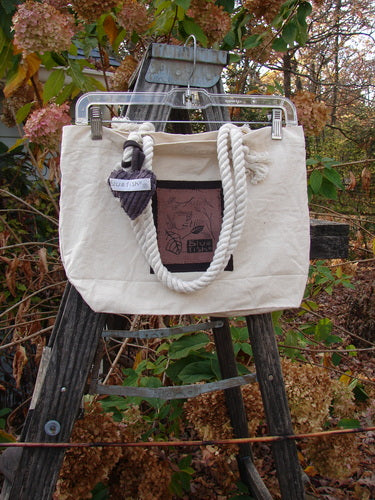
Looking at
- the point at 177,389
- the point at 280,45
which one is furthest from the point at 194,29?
the point at 177,389

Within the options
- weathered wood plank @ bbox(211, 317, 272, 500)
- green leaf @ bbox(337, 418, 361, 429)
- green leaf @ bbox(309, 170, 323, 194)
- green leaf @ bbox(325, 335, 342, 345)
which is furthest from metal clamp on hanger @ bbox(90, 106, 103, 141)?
green leaf @ bbox(325, 335, 342, 345)

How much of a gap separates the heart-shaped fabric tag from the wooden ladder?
9.7 inches

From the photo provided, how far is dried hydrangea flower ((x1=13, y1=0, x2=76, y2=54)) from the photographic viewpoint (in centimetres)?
123

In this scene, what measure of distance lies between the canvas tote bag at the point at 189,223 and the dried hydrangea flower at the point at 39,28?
55 cm

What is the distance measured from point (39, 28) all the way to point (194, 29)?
488mm

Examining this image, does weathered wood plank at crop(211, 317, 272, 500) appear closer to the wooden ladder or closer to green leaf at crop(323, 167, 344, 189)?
the wooden ladder

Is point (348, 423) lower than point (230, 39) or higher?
lower

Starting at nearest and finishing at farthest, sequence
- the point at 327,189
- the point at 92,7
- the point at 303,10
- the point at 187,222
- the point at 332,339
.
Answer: the point at 187,222, the point at 92,7, the point at 303,10, the point at 327,189, the point at 332,339

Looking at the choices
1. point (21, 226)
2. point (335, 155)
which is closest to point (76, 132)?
point (21, 226)

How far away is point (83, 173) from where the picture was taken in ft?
2.95

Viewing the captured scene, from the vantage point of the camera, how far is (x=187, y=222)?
37.1 inches

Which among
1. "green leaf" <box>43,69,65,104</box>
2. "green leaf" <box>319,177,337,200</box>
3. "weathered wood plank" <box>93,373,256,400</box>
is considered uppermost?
"green leaf" <box>43,69,65,104</box>

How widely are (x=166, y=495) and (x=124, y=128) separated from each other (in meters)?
1.14

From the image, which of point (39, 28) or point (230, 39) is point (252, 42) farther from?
point (39, 28)
